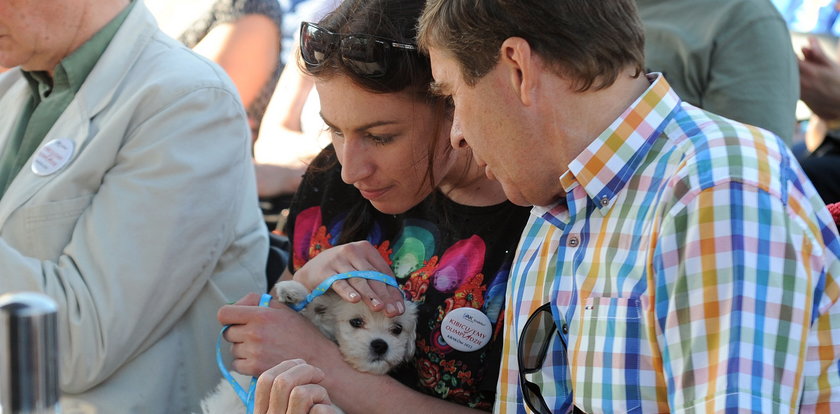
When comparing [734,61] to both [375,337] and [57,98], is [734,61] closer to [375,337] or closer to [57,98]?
[375,337]

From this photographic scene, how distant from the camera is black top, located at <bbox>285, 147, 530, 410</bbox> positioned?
6.37 ft

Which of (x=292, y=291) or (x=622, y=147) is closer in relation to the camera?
(x=622, y=147)

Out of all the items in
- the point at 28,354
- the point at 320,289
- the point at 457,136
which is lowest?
the point at 320,289

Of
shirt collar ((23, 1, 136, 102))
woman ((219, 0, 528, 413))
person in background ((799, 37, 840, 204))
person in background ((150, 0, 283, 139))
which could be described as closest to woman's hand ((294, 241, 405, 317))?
woman ((219, 0, 528, 413))

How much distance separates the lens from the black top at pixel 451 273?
194 cm

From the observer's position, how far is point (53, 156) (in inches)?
90.7

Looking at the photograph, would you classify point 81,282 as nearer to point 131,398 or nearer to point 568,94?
point 131,398

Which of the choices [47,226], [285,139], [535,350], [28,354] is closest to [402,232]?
[535,350]

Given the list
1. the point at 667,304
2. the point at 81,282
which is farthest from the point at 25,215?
the point at 667,304

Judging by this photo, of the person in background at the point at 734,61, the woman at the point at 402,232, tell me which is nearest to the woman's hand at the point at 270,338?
the woman at the point at 402,232

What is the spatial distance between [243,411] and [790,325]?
122cm

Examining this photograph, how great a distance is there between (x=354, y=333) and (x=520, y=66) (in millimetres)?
829

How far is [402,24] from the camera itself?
2.02 m

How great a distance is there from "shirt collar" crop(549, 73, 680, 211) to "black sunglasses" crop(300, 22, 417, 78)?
23.7 inches
